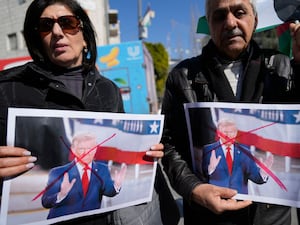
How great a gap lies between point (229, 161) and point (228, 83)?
353 mm

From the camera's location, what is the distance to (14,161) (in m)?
1.08

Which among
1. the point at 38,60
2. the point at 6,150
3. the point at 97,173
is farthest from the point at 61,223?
the point at 38,60

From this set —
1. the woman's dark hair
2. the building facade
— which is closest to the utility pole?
the building facade

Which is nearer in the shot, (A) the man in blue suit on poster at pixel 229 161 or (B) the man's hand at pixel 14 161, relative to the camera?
(B) the man's hand at pixel 14 161

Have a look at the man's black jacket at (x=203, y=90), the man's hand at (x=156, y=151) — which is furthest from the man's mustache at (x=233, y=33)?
the man's hand at (x=156, y=151)

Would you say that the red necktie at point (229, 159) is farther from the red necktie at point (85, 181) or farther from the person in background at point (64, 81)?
the red necktie at point (85, 181)

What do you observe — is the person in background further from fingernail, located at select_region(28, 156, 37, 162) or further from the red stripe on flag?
the red stripe on flag

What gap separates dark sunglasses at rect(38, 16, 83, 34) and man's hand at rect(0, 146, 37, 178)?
0.62 metres

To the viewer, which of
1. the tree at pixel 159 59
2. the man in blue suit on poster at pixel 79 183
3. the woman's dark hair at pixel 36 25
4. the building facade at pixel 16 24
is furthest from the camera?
the tree at pixel 159 59

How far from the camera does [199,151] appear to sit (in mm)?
1354

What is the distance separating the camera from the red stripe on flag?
1248 mm

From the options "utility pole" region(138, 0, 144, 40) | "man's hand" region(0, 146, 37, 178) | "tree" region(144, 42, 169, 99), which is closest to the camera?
"man's hand" region(0, 146, 37, 178)

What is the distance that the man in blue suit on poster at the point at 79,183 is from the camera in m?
1.21

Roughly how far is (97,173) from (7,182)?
358mm
